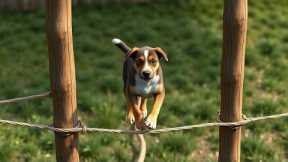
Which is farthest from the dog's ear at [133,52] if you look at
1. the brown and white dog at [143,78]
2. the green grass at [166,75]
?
the green grass at [166,75]

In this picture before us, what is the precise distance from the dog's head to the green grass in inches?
81.8

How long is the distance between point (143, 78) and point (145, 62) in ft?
0.22

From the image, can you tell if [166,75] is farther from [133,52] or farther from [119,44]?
[133,52]

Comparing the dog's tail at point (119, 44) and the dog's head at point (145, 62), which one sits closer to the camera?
the dog's head at point (145, 62)

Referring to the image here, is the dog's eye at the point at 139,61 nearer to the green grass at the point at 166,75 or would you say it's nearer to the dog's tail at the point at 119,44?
the dog's tail at the point at 119,44

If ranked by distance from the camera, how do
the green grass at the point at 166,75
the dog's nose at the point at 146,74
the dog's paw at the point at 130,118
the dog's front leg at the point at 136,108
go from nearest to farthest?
1. the dog's nose at the point at 146,74
2. the dog's front leg at the point at 136,108
3. the dog's paw at the point at 130,118
4. the green grass at the point at 166,75

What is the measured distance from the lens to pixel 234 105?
2.52 m

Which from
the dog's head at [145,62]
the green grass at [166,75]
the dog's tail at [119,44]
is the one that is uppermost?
the dog's tail at [119,44]

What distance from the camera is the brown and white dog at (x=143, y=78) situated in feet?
6.57

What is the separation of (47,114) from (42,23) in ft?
7.31

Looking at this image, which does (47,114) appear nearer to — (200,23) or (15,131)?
(15,131)

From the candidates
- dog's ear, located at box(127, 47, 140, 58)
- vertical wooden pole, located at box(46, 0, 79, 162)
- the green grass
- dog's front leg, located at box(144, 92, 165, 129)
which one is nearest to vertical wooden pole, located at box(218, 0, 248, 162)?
dog's front leg, located at box(144, 92, 165, 129)

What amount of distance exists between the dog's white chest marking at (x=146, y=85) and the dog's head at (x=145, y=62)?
1.3 inches

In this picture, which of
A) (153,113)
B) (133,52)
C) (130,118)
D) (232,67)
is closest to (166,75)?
(232,67)
